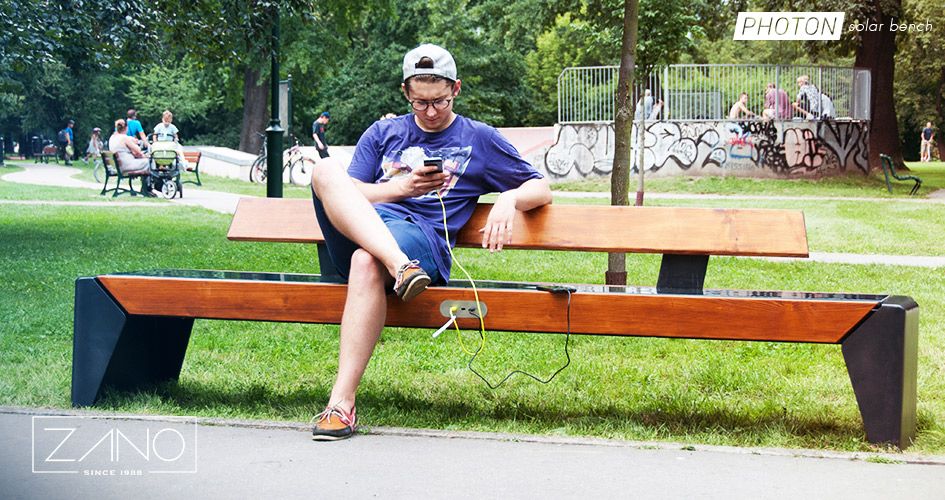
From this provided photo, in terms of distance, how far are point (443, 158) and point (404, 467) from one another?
4.90 feet

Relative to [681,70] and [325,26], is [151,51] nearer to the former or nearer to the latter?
[681,70]

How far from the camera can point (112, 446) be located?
14.9ft

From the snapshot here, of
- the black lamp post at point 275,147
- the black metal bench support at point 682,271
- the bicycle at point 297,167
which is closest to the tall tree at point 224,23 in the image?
the black lamp post at point 275,147

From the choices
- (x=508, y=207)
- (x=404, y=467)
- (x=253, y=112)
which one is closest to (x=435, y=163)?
(x=508, y=207)

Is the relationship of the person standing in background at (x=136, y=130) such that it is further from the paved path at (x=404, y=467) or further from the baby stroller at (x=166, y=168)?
the paved path at (x=404, y=467)

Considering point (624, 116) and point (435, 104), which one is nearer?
point (435, 104)

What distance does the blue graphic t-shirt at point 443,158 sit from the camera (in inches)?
207

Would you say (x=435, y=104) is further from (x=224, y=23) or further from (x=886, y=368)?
(x=224, y=23)

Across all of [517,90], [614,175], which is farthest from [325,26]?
[614,175]

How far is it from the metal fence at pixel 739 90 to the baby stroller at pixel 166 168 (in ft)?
37.8

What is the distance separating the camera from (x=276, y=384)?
232 inches

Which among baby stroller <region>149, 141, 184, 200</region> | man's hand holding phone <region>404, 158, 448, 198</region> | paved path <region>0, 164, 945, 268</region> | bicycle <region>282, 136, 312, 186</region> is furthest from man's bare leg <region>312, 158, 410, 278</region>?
bicycle <region>282, 136, 312, 186</region>

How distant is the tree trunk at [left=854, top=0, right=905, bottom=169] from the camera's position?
30938 millimetres

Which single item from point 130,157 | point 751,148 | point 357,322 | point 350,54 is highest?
point 350,54
